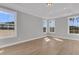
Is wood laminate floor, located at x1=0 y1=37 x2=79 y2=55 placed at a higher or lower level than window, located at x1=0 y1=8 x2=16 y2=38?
lower

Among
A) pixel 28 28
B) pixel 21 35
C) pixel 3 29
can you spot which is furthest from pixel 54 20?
pixel 3 29

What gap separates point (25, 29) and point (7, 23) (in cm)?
224

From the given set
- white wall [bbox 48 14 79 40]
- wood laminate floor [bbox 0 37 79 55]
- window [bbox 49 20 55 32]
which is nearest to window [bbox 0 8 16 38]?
wood laminate floor [bbox 0 37 79 55]

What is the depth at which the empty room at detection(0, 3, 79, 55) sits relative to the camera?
226 inches

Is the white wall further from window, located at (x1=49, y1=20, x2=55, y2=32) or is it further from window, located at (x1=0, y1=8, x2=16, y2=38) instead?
window, located at (x1=0, y1=8, x2=16, y2=38)

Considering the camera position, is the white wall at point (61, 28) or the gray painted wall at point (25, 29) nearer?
the gray painted wall at point (25, 29)

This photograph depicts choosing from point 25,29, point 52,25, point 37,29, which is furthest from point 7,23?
point 37,29

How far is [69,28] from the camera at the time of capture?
28.5 ft

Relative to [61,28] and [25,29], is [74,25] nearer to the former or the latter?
[61,28]

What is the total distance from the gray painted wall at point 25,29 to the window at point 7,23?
0.97 feet

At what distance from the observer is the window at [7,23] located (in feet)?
19.9

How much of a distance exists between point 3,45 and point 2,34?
0.50 meters

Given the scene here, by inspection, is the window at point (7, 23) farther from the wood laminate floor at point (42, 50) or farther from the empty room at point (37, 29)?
the wood laminate floor at point (42, 50)

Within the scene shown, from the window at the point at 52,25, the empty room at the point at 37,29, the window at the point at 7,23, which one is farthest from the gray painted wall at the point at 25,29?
the window at the point at 52,25
